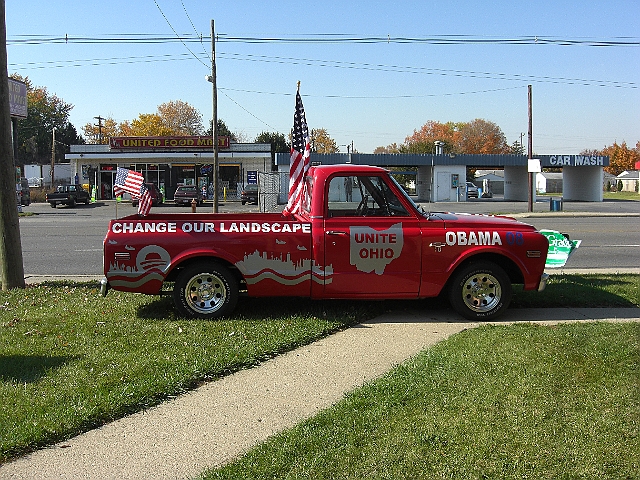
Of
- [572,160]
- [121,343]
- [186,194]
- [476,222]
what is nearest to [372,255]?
[476,222]

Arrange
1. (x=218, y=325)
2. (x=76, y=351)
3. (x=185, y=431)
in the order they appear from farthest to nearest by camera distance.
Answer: (x=218, y=325)
(x=76, y=351)
(x=185, y=431)

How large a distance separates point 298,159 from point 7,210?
4530 millimetres

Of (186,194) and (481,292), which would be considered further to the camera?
(186,194)

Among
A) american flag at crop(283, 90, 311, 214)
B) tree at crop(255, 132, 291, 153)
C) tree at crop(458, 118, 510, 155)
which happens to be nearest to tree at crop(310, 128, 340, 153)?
tree at crop(255, 132, 291, 153)

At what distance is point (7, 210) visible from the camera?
9.53m

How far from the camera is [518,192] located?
59.5 metres

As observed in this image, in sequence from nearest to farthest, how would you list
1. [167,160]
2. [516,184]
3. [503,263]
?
1. [503,263]
2. [167,160]
3. [516,184]

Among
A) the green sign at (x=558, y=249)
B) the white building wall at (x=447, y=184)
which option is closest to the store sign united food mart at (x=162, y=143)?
the white building wall at (x=447, y=184)

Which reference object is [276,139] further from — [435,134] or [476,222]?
[476,222]

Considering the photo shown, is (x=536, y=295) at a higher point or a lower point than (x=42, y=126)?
lower

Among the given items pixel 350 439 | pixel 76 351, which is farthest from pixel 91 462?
pixel 76 351

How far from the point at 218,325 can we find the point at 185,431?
8.75 ft

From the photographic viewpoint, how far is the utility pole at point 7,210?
9.52 metres

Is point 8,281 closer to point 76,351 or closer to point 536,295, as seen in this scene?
point 76,351
